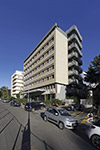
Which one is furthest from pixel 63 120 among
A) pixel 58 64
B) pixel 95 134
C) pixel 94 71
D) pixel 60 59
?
pixel 60 59

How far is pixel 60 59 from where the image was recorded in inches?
1223

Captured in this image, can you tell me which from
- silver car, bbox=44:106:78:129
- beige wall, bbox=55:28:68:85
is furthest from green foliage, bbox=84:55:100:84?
silver car, bbox=44:106:78:129

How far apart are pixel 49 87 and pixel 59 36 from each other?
53.0 feet

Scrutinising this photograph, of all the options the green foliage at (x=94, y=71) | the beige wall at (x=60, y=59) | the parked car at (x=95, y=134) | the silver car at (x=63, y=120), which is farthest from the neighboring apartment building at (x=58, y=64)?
the parked car at (x=95, y=134)

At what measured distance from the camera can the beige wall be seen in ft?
97.7

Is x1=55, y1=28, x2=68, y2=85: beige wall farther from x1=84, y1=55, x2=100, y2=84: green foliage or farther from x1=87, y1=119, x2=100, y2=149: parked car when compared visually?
x1=87, y1=119, x2=100, y2=149: parked car

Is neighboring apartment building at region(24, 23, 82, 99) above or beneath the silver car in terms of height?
above

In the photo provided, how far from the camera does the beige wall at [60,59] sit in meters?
29.8

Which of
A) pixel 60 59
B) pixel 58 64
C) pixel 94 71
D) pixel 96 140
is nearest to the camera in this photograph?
pixel 96 140

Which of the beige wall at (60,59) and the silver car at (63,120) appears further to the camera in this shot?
the beige wall at (60,59)

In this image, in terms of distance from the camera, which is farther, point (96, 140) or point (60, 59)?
point (60, 59)

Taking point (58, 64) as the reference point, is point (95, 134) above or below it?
below

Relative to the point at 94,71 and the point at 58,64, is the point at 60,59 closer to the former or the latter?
the point at 58,64

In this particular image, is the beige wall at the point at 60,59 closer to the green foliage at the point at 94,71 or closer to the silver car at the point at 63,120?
the green foliage at the point at 94,71
